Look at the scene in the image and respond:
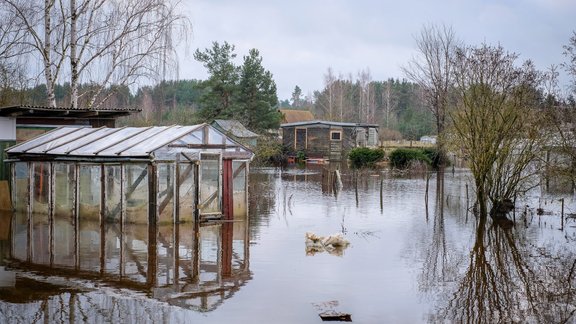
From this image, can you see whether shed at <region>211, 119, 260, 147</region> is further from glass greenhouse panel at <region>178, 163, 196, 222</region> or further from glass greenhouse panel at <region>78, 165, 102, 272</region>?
glass greenhouse panel at <region>178, 163, 196, 222</region>

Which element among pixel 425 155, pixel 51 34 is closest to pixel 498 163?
pixel 51 34

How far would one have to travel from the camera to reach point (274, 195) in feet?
90.9

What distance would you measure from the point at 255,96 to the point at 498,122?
3461cm

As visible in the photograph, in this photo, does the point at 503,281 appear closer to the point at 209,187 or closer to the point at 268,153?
the point at 209,187

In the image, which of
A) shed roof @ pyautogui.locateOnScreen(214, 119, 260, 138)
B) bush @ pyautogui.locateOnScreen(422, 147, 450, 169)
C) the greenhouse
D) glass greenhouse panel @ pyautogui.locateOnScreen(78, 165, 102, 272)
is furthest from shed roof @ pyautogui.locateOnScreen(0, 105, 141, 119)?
bush @ pyautogui.locateOnScreen(422, 147, 450, 169)

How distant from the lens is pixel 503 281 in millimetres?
12250

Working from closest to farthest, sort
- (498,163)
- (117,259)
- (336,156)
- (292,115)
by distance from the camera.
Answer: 1. (117,259)
2. (498,163)
3. (336,156)
4. (292,115)

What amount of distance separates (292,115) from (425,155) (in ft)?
140

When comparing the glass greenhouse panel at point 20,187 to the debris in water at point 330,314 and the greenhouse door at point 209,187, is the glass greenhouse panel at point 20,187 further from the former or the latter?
the debris in water at point 330,314

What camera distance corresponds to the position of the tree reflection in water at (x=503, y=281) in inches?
389

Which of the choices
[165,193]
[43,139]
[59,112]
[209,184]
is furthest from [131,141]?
[59,112]

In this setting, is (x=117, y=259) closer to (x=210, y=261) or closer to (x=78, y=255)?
(x=78, y=255)

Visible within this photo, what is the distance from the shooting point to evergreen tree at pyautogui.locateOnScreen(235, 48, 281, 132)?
5366 cm

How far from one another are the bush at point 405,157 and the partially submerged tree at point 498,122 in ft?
81.1
